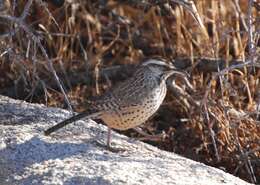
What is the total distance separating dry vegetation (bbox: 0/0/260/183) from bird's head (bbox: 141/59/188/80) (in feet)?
1.43

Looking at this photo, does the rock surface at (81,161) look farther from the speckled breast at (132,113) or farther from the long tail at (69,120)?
the speckled breast at (132,113)

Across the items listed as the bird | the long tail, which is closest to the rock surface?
the long tail

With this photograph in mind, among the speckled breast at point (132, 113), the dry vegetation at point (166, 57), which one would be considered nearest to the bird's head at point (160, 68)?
the speckled breast at point (132, 113)

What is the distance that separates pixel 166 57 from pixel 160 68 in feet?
5.43

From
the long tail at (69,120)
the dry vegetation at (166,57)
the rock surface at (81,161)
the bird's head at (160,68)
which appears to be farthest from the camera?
the dry vegetation at (166,57)

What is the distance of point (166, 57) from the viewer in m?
6.80

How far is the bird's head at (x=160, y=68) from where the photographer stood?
5.11 meters

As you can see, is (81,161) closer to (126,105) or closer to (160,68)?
(126,105)

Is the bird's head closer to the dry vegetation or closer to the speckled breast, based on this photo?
the speckled breast

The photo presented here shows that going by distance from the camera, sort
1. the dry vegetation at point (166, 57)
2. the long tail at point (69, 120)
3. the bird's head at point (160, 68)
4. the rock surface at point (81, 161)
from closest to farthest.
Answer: the rock surface at point (81, 161)
the long tail at point (69, 120)
the bird's head at point (160, 68)
the dry vegetation at point (166, 57)

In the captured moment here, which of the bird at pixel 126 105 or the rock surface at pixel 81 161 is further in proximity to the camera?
the bird at pixel 126 105

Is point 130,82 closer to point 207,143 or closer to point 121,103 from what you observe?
point 121,103

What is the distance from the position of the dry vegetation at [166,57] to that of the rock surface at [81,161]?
0.52 meters

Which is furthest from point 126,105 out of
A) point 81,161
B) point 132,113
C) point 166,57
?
point 166,57
